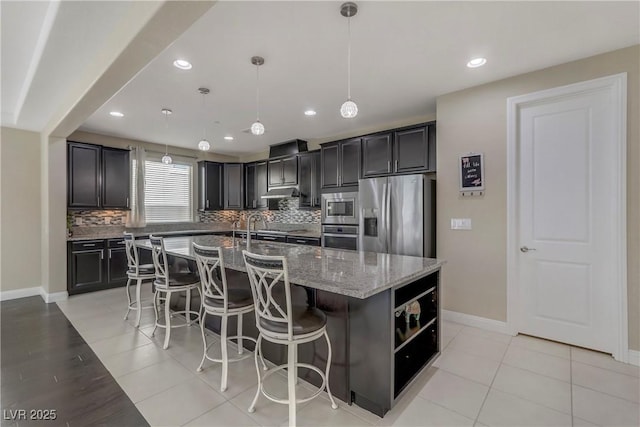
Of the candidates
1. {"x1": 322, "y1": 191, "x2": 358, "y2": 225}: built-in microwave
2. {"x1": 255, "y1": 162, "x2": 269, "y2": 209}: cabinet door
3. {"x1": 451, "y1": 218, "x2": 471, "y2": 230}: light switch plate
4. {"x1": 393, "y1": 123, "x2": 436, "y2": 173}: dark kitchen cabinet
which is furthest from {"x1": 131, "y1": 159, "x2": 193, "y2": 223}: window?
Answer: {"x1": 451, "y1": 218, "x2": 471, "y2": 230}: light switch plate

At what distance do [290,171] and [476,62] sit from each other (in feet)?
12.3

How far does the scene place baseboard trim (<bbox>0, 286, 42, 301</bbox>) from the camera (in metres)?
4.39

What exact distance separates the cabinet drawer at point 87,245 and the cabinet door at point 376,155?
4.40 m

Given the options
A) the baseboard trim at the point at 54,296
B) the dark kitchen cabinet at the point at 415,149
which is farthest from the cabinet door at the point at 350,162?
the baseboard trim at the point at 54,296

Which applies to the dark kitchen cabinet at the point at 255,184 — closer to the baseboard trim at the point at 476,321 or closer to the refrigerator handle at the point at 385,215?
the refrigerator handle at the point at 385,215

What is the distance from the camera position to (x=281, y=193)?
19.1ft

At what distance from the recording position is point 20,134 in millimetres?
4527

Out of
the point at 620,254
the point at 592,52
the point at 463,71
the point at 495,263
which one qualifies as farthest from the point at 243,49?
the point at 620,254

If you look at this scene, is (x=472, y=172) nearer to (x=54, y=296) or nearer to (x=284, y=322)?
(x=284, y=322)

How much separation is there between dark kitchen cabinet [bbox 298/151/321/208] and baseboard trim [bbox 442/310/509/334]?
2.76m

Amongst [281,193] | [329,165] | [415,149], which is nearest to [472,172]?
[415,149]

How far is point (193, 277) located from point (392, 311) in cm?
221

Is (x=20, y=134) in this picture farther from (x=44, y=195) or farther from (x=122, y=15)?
(x=122, y=15)

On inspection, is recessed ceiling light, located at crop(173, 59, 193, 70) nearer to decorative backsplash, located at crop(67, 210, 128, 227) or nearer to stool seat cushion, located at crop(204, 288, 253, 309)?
stool seat cushion, located at crop(204, 288, 253, 309)
